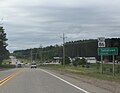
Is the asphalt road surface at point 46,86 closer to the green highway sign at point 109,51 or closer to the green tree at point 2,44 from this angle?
the green highway sign at point 109,51

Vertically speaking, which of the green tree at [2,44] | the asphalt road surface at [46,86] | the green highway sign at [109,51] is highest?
the green tree at [2,44]

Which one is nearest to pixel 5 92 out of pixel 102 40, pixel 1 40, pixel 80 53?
pixel 102 40

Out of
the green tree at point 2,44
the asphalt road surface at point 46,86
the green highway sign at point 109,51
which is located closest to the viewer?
the asphalt road surface at point 46,86

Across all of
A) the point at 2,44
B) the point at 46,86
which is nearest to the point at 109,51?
the point at 46,86

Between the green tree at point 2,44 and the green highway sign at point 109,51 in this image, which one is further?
the green tree at point 2,44

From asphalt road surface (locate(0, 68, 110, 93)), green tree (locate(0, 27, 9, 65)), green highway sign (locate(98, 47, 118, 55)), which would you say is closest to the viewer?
asphalt road surface (locate(0, 68, 110, 93))

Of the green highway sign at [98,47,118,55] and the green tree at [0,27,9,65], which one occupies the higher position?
the green tree at [0,27,9,65]

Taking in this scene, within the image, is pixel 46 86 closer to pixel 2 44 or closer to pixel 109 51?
pixel 109 51

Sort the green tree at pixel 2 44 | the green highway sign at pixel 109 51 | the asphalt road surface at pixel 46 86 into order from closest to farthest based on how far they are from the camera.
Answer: the asphalt road surface at pixel 46 86
the green highway sign at pixel 109 51
the green tree at pixel 2 44

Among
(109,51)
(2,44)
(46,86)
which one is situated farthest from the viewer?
(2,44)

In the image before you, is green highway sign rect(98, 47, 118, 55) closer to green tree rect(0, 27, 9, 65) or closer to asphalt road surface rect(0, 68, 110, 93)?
asphalt road surface rect(0, 68, 110, 93)

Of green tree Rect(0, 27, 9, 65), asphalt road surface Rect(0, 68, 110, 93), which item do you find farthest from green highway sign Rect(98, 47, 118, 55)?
green tree Rect(0, 27, 9, 65)

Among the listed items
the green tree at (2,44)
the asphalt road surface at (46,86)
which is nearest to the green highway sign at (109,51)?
the asphalt road surface at (46,86)

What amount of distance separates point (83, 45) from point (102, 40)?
432 ft
